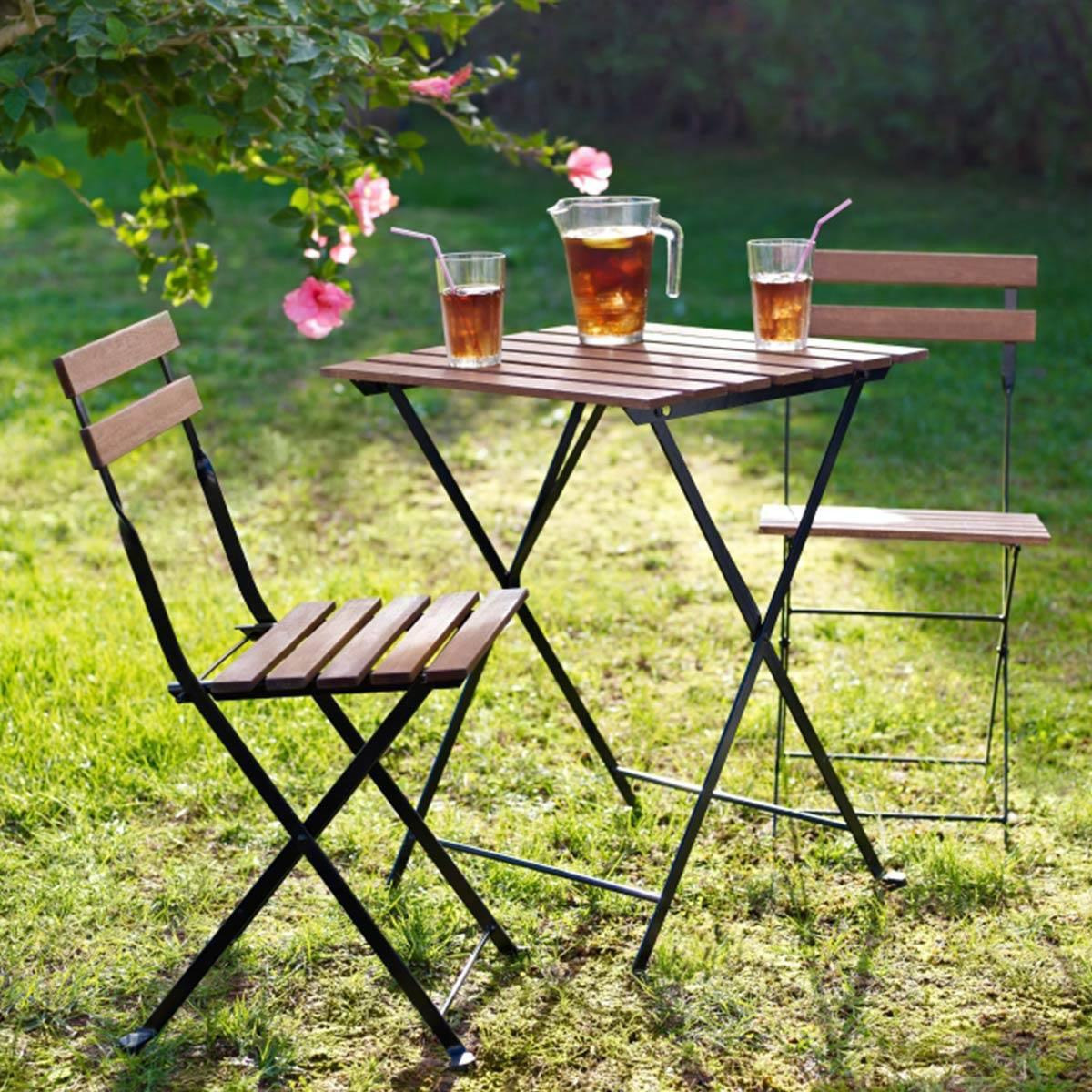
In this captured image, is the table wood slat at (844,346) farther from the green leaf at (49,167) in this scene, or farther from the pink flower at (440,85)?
the green leaf at (49,167)

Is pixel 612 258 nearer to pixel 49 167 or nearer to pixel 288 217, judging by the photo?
pixel 288 217

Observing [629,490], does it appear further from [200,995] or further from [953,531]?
[200,995]

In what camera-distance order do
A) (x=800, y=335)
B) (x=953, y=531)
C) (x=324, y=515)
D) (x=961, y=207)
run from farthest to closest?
(x=961, y=207) < (x=324, y=515) < (x=953, y=531) < (x=800, y=335)

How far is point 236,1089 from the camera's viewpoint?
2.52 meters

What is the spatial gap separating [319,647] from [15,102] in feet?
3.82

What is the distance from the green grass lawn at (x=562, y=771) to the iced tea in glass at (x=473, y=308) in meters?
1.04

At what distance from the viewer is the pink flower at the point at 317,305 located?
3.11 m

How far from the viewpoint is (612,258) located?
113 inches

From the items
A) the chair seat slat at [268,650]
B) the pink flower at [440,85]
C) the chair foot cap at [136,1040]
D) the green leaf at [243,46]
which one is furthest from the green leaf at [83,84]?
the chair foot cap at [136,1040]

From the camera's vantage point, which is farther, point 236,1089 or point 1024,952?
point 1024,952

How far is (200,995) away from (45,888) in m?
0.50

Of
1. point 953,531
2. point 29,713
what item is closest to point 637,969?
point 953,531

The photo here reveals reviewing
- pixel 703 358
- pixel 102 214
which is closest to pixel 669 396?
pixel 703 358

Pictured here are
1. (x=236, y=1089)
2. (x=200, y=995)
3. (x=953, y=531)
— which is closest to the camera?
(x=236, y=1089)
